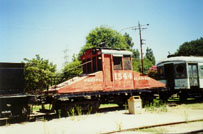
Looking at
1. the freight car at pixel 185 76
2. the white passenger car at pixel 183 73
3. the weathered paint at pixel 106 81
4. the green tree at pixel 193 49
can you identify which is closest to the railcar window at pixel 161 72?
the white passenger car at pixel 183 73

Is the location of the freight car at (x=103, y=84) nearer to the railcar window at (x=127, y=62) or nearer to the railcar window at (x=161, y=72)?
the railcar window at (x=127, y=62)

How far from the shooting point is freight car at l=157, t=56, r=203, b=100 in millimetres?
13836

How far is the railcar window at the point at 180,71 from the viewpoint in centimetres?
1392

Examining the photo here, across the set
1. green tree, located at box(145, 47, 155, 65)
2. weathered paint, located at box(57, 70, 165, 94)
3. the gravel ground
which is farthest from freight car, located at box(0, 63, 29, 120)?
green tree, located at box(145, 47, 155, 65)

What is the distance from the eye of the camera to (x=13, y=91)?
28.7 feet

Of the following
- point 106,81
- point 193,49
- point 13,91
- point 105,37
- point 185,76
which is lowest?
point 13,91

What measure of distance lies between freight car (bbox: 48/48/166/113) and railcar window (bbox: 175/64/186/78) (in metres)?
2.31

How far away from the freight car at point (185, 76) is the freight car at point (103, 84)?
2105 mm

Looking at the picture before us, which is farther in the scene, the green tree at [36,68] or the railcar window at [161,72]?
the green tree at [36,68]

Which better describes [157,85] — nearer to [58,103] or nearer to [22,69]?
[58,103]

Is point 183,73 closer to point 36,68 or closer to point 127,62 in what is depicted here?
point 127,62

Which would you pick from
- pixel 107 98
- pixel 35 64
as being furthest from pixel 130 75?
pixel 35 64

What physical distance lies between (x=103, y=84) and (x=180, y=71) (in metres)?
7.38

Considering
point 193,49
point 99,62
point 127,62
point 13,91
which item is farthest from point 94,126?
point 193,49
